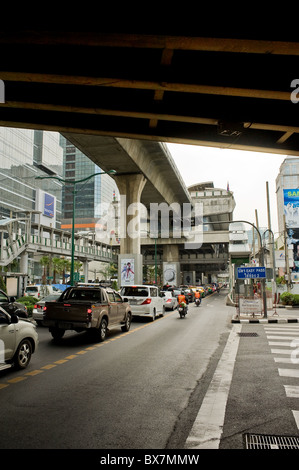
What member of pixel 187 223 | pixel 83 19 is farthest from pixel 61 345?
pixel 187 223

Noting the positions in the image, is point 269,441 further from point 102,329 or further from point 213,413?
point 102,329

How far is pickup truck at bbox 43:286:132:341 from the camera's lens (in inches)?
443

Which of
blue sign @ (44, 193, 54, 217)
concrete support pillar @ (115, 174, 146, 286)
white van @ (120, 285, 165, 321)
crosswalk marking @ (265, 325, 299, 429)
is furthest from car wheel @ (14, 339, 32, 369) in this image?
blue sign @ (44, 193, 54, 217)

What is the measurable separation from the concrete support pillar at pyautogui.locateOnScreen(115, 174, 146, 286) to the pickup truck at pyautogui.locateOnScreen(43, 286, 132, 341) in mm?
18232

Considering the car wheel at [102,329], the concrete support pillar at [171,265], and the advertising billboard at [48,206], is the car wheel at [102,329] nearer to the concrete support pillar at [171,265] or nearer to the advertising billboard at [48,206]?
the concrete support pillar at [171,265]

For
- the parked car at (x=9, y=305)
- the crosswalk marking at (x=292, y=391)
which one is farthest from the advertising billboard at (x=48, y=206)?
the crosswalk marking at (x=292, y=391)

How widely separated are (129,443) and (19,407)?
2.20 metres

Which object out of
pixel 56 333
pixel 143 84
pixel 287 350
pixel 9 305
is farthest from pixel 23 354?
pixel 9 305

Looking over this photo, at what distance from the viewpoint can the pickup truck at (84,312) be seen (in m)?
11.2

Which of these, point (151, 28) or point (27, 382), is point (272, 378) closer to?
point (27, 382)

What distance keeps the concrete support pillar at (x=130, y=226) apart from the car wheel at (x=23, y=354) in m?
23.7

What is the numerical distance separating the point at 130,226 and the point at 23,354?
24.2 meters

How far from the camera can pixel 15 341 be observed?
761 cm

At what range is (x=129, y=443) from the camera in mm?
4250
